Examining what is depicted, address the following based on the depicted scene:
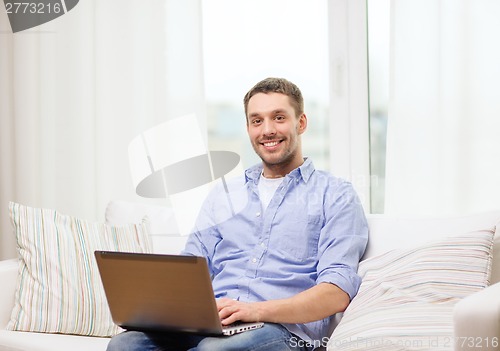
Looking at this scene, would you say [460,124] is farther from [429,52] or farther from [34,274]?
[34,274]

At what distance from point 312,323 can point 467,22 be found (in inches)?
50.1

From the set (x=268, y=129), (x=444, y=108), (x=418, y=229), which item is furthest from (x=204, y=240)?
(x=444, y=108)

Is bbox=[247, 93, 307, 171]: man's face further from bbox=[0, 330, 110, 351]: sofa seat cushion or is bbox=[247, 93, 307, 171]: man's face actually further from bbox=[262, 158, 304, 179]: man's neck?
bbox=[0, 330, 110, 351]: sofa seat cushion

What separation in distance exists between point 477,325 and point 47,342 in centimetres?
128

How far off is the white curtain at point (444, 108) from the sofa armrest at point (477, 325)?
1246 millimetres

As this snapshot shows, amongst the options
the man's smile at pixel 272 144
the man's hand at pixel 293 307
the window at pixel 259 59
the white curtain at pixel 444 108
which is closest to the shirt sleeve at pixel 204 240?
the man's smile at pixel 272 144

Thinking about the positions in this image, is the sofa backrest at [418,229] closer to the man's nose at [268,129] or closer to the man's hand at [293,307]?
the man's hand at [293,307]

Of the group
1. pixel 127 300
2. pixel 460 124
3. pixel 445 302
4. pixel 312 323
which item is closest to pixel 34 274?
pixel 127 300

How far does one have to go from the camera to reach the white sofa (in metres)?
1.42

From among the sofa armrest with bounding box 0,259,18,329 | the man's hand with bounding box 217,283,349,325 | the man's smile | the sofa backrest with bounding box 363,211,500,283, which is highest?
the man's smile

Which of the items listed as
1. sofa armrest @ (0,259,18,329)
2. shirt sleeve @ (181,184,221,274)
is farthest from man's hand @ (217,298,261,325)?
sofa armrest @ (0,259,18,329)

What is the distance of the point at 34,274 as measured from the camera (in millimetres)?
2354

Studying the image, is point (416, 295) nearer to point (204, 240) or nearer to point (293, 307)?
point (293, 307)

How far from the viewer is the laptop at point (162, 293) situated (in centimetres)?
174
